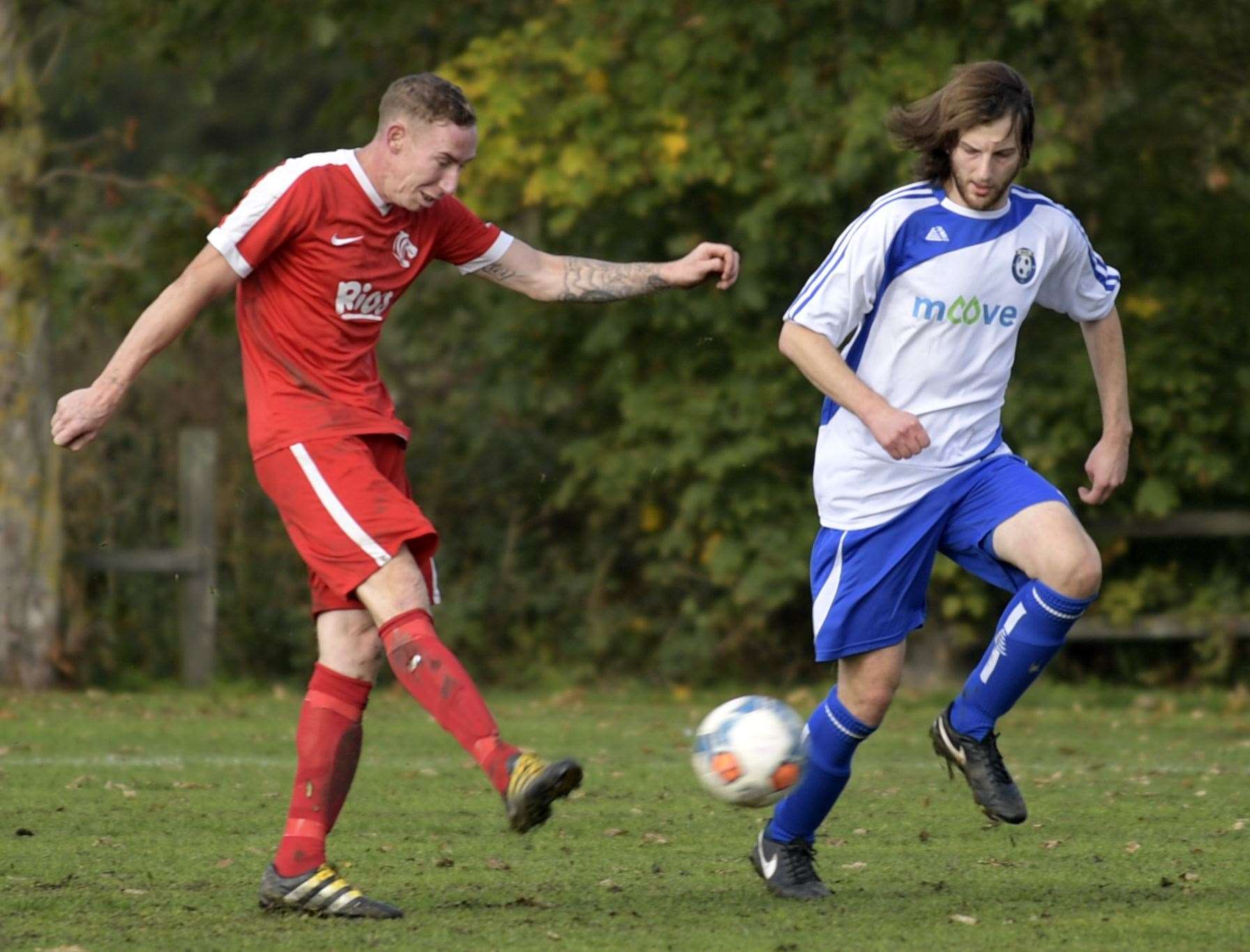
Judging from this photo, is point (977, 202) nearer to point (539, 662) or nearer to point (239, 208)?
point (239, 208)

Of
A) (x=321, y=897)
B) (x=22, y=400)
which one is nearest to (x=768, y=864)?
(x=321, y=897)

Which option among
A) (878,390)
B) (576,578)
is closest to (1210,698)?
(576,578)

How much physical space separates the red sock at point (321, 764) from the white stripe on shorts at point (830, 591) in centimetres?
123

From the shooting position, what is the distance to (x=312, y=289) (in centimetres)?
502

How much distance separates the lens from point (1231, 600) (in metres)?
13.1

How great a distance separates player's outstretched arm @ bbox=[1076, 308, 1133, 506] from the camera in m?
5.59

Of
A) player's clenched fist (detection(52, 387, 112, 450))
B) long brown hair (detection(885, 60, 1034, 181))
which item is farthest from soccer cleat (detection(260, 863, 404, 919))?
long brown hair (detection(885, 60, 1034, 181))

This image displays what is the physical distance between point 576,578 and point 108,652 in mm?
3379

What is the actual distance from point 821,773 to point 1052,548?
90 cm

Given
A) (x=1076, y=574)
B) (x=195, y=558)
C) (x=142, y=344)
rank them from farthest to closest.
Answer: (x=195, y=558)
(x=1076, y=574)
(x=142, y=344)

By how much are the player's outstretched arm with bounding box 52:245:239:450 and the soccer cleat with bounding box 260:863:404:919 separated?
1.21 metres

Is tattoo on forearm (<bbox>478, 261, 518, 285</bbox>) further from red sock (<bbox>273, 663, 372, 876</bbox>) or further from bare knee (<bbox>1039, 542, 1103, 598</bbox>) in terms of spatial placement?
bare knee (<bbox>1039, 542, 1103, 598</bbox>)

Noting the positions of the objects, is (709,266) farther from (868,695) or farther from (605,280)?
(868,695)

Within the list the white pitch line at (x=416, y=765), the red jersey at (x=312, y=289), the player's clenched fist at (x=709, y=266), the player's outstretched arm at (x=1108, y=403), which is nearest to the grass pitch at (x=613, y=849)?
the white pitch line at (x=416, y=765)
